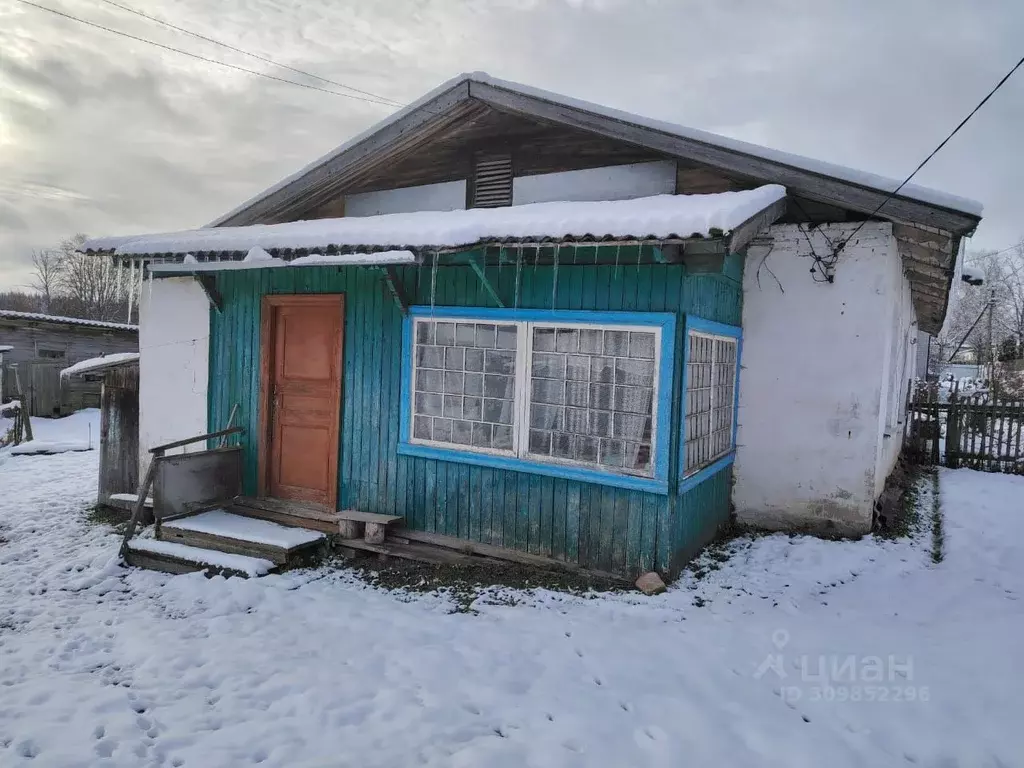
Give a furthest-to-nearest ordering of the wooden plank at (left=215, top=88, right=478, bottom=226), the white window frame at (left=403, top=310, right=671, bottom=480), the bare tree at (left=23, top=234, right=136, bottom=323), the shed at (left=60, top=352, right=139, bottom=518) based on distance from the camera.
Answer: the bare tree at (left=23, top=234, right=136, bottom=323) < the shed at (left=60, top=352, right=139, bottom=518) < the wooden plank at (left=215, top=88, right=478, bottom=226) < the white window frame at (left=403, top=310, right=671, bottom=480)

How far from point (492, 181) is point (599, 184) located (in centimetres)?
116

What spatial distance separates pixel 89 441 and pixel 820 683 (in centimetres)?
1306

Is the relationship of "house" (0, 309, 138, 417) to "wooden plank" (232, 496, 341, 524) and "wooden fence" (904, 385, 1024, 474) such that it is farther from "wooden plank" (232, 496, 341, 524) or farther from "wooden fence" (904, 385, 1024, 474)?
"wooden fence" (904, 385, 1024, 474)

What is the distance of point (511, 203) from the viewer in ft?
21.0

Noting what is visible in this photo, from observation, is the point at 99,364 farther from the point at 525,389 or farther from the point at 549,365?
the point at 549,365

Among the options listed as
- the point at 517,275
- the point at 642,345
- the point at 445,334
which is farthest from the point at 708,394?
the point at 445,334

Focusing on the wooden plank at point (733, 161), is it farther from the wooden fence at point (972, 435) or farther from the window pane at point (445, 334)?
the wooden fence at point (972, 435)

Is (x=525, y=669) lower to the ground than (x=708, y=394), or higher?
lower

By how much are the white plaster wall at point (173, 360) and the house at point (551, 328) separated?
0.09 feet

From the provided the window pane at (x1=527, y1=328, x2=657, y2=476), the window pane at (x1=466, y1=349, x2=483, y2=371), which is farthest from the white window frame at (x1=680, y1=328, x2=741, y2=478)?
the window pane at (x1=466, y1=349, x2=483, y2=371)

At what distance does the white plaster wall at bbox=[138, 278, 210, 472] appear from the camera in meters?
6.77

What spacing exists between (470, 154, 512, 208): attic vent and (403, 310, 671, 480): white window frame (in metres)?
1.64

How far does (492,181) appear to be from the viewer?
6484 millimetres

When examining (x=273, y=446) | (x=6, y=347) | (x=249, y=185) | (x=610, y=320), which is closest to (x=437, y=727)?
(x=610, y=320)
